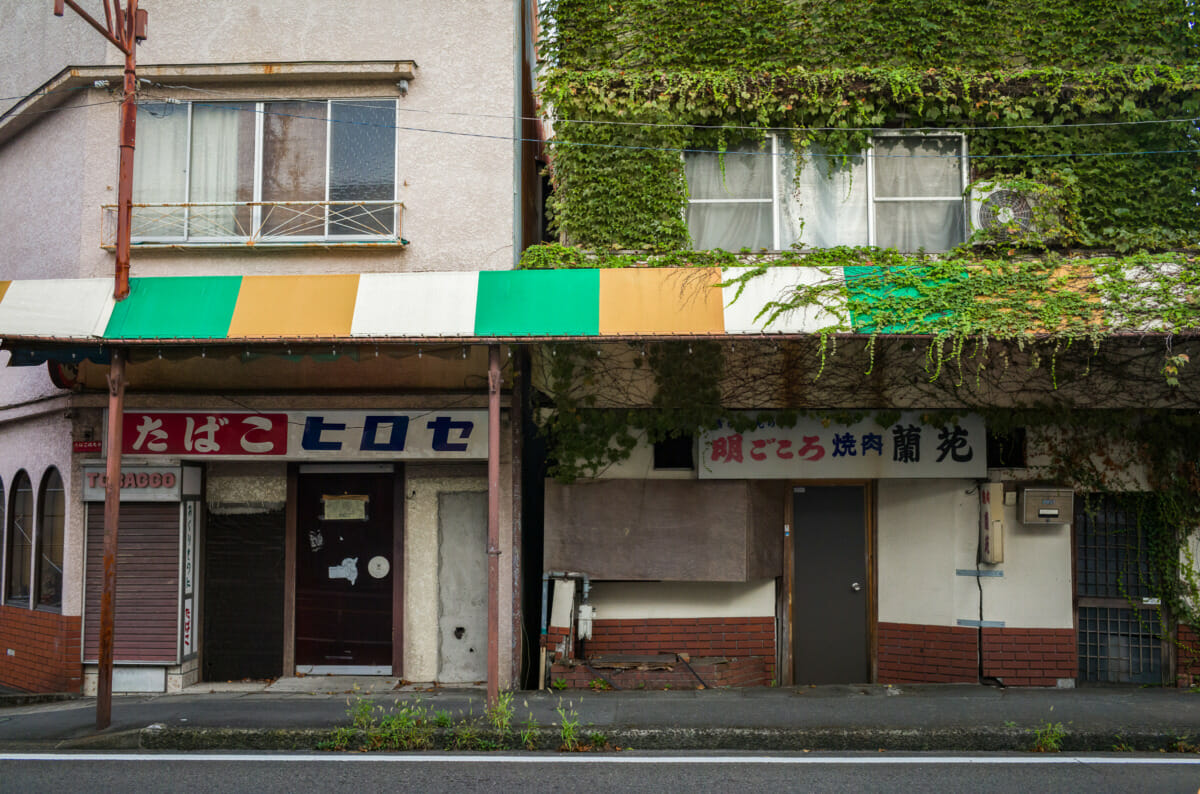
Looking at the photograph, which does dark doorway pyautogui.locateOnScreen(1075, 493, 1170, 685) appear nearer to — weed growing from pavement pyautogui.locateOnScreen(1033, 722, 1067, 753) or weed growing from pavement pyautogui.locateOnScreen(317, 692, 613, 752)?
weed growing from pavement pyautogui.locateOnScreen(1033, 722, 1067, 753)

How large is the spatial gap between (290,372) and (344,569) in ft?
8.35

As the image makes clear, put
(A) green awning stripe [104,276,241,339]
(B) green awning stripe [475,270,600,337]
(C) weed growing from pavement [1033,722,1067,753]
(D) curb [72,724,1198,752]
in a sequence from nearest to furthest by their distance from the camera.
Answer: (C) weed growing from pavement [1033,722,1067,753] → (D) curb [72,724,1198,752] → (B) green awning stripe [475,270,600,337] → (A) green awning stripe [104,276,241,339]

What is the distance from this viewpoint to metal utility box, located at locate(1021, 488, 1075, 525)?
1060cm

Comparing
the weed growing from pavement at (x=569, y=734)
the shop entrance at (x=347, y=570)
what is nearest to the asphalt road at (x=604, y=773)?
the weed growing from pavement at (x=569, y=734)

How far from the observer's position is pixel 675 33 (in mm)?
10742

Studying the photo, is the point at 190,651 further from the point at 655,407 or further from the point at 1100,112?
the point at 1100,112

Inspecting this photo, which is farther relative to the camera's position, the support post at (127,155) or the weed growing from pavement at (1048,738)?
the support post at (127,155)

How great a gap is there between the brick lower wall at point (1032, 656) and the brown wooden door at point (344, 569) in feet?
23.8

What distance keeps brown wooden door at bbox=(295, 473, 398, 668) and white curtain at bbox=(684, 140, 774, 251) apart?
499 centimetres

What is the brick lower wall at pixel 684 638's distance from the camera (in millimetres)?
10938

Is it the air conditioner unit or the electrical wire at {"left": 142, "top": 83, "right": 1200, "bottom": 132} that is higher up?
the electrical wire at {"left": 142, "top": 83, "right": 1200, "bottom": 132}

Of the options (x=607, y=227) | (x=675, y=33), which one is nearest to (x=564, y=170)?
(x=607, y=227)

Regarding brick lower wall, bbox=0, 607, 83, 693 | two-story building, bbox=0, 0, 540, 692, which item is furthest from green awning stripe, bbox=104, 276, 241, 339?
brick lower wall, bbox=0, 607, 83, 693

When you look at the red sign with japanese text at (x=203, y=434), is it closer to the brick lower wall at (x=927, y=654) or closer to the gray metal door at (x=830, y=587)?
the gray metal door at (x=830, y=587)
